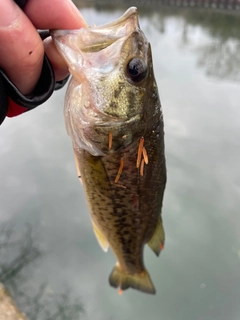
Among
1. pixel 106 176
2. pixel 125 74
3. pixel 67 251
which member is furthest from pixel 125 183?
pixel 67 251

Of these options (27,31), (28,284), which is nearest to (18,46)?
(27,31)

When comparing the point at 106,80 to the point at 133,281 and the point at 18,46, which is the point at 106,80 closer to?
the point at 18,46

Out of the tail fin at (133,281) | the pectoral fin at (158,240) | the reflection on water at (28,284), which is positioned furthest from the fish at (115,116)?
the reflection on water at (28,284)

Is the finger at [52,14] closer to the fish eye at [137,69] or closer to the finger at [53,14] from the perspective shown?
the finger at [53,14]

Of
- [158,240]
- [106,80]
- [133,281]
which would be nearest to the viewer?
[106,80]

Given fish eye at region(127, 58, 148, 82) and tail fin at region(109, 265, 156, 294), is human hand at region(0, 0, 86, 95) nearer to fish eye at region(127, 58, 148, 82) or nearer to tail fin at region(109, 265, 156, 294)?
fish eye at region(127, 58, 148, 82)

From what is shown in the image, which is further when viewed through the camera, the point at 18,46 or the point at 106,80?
the point at 106,80

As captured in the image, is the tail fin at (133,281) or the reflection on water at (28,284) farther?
the reflection on water at (28,284)
